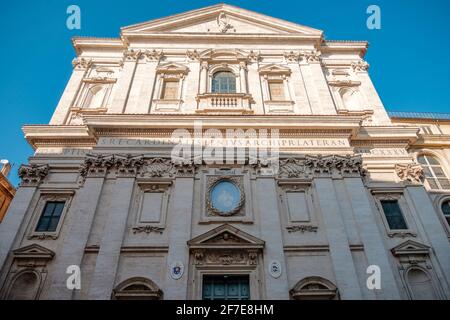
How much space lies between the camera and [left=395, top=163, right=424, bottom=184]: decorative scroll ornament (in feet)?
49.1

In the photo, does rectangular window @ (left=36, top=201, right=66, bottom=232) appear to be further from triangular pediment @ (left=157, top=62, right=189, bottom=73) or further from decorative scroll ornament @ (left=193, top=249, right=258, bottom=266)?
triangular pediment @ (left=157, top=62, right=189, bottom=73)

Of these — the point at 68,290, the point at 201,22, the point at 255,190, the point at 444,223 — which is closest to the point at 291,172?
the point at 255,190

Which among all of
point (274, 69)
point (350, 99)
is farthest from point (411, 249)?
point (274, 69)

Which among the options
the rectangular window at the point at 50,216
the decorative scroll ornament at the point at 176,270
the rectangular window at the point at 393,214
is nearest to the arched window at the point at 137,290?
the decorative scroll ornament at the point at 176,270

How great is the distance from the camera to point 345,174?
573 inches

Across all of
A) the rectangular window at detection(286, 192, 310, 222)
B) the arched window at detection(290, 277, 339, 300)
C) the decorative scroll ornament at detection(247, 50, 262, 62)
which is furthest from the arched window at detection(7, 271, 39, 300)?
the decorative scroll ornament at detection(247, 50, 262, 62)

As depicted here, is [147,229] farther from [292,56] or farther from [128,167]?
[292,56]

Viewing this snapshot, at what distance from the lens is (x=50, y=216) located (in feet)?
45.5

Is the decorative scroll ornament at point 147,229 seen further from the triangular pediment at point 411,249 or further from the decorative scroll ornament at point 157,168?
the triangular pediment at point 411,249

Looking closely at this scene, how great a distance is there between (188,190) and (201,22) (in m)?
12.3

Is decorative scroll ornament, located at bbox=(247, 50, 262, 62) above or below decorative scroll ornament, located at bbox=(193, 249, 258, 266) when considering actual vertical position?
above

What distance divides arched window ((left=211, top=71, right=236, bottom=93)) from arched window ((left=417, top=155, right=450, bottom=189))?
9648 millimetres

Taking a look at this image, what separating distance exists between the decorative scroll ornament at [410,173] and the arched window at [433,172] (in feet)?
3.59

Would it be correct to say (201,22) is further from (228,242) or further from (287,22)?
(228,242)
